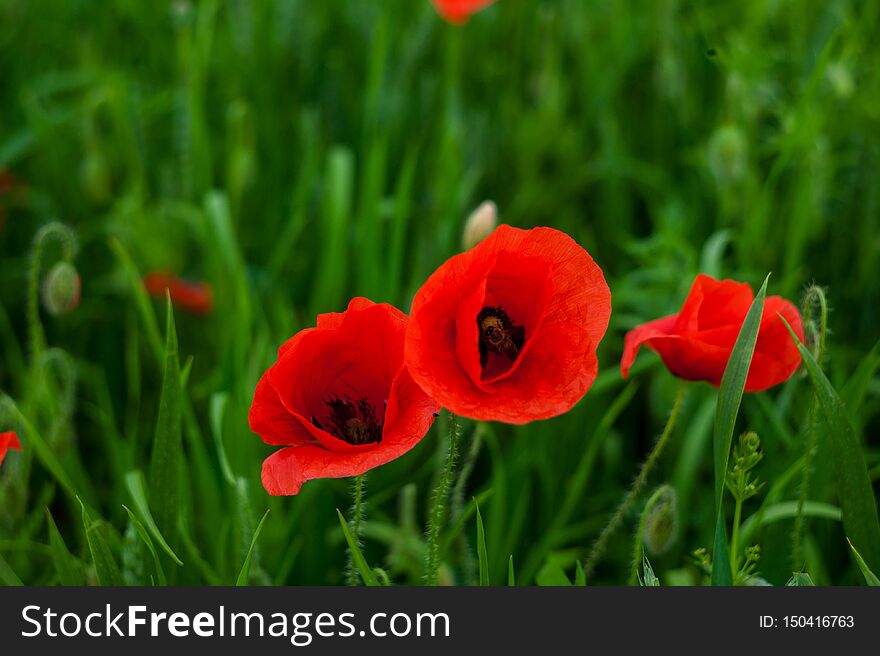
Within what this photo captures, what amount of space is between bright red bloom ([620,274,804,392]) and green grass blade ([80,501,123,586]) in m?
0.40

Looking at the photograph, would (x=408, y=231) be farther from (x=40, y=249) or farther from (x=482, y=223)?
(x=40, y=249)

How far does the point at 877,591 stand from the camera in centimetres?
64

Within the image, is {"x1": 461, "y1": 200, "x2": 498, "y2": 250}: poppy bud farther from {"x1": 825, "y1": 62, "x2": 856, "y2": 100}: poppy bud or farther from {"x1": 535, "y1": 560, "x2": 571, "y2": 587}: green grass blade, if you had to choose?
{"x1": 825, "y1": 62, "x2": 856, "y2": 100}: poppy bud

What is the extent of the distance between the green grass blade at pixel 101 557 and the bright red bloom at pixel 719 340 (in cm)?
40

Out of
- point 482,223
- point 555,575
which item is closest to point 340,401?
point 555,575

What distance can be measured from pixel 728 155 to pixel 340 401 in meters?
0.75

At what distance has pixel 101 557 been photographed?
707mm

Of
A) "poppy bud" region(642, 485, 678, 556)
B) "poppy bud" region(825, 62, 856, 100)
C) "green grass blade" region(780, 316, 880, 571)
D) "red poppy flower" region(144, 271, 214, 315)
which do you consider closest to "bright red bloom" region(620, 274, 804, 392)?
"green grass blade" region(780, 316, 880, 571)

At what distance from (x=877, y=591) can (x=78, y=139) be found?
151 centimetres

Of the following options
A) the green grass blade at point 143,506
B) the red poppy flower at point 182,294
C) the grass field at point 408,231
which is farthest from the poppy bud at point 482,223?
the red poppy flower at point 182,294

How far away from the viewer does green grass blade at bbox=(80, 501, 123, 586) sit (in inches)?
27.1

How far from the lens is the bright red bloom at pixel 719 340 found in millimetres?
673

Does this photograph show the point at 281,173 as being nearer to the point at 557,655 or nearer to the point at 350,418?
the point at 350,418

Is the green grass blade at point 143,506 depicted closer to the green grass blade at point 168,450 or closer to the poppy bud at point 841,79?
the green grass blade at point 168,450
